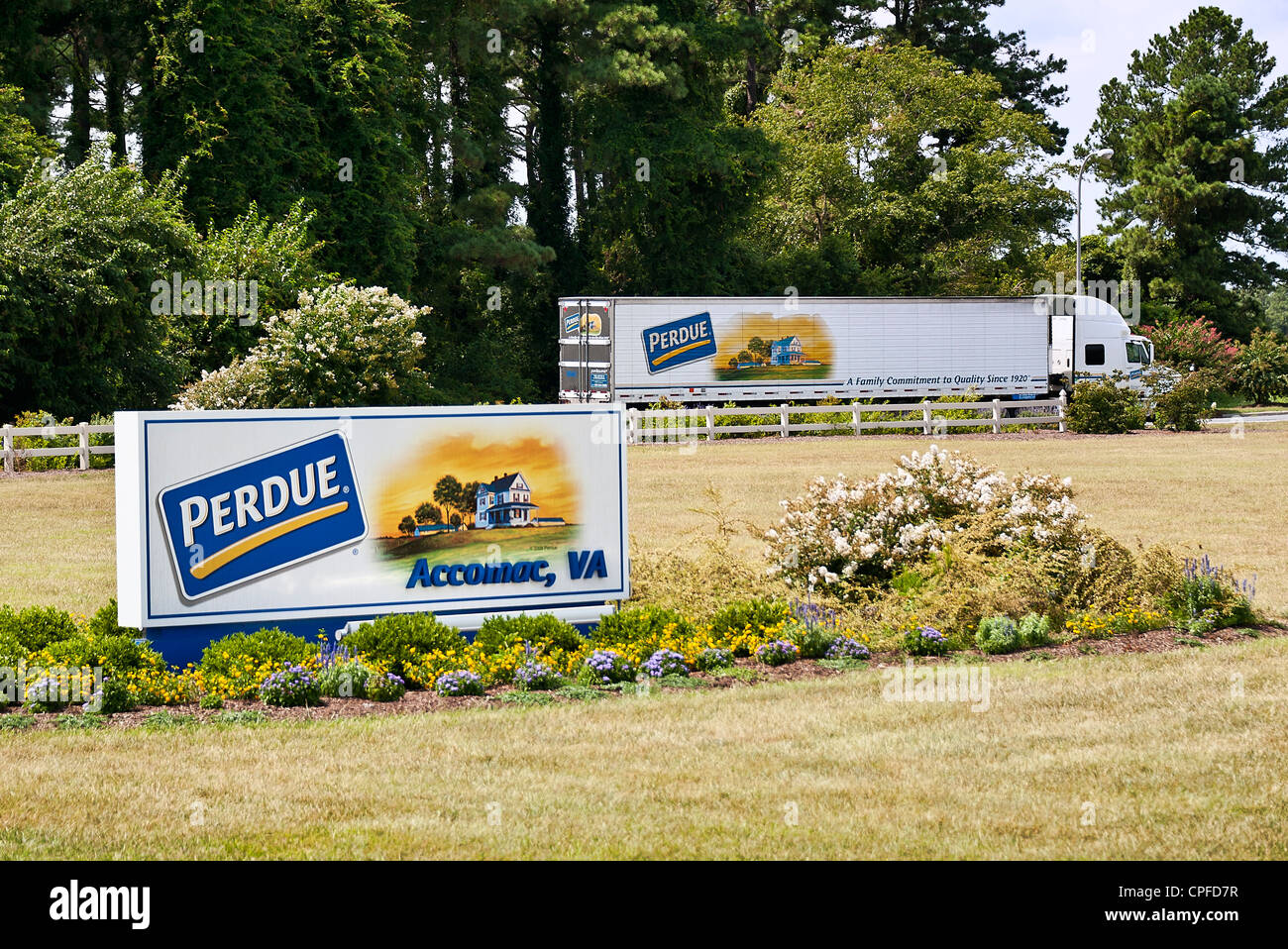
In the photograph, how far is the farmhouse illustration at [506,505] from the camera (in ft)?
33.6

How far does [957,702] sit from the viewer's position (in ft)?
28.4

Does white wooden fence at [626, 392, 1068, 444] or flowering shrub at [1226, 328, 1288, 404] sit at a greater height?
flowering shrub at [1226, 328, 1288, 404]

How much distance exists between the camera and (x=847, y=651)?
10.2 m

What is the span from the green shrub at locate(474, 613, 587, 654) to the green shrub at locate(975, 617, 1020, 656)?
301cm

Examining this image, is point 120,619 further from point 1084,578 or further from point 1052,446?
point 1052,446

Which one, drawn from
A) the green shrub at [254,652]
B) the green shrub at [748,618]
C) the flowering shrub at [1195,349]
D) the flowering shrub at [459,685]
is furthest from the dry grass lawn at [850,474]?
the flowering shrub at [1195,349]

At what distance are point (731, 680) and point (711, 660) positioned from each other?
0.92 feet

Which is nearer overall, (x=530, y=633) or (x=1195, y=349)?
(x=530, y=633)

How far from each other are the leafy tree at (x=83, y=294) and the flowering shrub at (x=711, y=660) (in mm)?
25623

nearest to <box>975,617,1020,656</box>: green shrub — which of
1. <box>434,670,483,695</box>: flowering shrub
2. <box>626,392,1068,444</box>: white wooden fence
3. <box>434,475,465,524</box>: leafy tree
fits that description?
<box>434,670,483,695</box>: flowering shrub

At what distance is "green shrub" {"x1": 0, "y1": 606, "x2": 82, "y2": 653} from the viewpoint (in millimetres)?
9672

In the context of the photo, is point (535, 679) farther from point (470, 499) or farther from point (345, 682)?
point (470, 499)

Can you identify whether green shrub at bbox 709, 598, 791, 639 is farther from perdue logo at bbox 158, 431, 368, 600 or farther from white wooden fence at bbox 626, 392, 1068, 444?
white wooden fence at bbox 626, 392, 1068, 444

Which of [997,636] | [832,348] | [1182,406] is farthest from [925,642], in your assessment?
[832,348]
